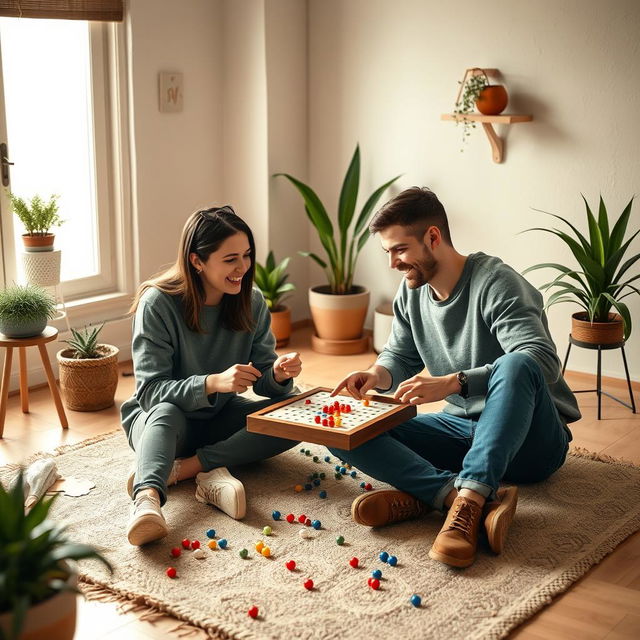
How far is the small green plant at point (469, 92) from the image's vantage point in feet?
13.4

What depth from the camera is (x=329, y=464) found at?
313 cm

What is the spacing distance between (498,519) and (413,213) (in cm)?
90

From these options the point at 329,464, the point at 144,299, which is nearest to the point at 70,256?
the point at 144,299

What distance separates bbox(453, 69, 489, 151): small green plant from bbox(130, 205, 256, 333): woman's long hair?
5.42 ft

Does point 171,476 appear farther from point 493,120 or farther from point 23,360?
point 493,120

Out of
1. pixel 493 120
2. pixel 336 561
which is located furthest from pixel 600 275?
pixel 336 561

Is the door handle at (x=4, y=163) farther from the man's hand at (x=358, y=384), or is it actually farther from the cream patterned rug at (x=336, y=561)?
the man's hand at (x=358, y=384)

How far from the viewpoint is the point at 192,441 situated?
2.99 metres

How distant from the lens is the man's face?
271cm

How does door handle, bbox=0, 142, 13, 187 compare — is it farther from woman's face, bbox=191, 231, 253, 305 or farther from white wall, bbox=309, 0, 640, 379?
white wall, bbox=309, 0, 640, 379

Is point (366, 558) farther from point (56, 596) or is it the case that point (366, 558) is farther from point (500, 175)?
point (500, 175)

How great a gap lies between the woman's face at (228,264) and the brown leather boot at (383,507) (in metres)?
0.77

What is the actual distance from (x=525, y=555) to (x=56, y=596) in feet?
4.34

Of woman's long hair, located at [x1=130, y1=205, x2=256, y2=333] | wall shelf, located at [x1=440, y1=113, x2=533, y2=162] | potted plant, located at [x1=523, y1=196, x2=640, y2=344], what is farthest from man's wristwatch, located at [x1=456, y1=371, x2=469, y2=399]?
wall shelf, located at [x1=440, y1=113, x2=533, y2=162]
